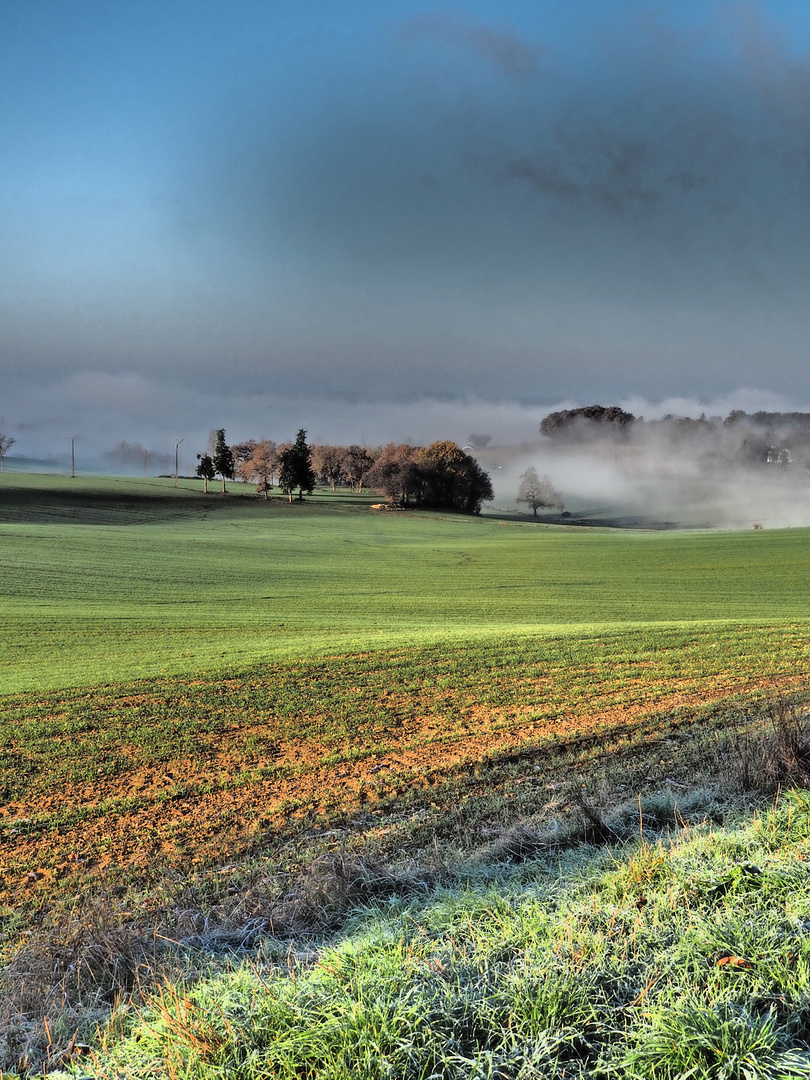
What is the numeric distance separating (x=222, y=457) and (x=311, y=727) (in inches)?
3591

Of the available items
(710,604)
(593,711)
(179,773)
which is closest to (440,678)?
(593,711)

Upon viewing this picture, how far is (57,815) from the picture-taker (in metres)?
6.51

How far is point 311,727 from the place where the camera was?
8984 mm

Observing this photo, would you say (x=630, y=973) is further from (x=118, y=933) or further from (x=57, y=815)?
(x=57, y=815)

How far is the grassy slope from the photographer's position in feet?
48.6

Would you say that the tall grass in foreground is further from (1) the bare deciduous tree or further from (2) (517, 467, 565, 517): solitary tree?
(2) (517, 467, 565, 517): solitary tree

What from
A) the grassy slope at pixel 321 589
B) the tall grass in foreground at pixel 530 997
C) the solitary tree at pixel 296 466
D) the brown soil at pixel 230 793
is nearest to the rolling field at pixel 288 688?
the brown soil at pixel 230 793

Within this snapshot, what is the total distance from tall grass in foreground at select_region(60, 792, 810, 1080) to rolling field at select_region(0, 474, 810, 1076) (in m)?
0.18

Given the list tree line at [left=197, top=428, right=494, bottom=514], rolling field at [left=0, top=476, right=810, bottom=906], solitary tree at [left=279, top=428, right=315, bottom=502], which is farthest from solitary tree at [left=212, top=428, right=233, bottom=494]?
rolling field at [left=0, top=476, right=810, bottom=906]

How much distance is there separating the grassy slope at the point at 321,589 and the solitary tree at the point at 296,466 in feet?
102

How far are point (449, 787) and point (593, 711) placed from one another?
345cm

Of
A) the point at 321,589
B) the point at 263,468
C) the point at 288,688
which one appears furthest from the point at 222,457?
the point at 288,688

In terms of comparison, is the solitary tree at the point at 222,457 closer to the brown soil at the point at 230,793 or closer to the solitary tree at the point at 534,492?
the solitary tree at the point at 534,492

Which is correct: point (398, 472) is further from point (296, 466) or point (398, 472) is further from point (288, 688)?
point (288, 688)
